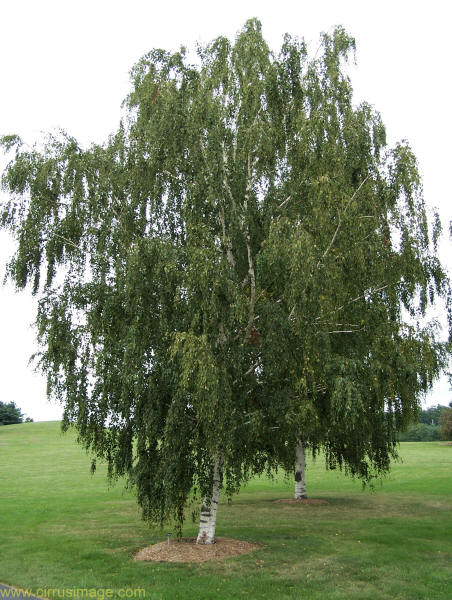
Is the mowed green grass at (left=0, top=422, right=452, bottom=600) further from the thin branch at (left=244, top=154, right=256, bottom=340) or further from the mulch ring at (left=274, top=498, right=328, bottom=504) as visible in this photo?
the thin branch at (left=244, top=154, right=256, bottom=340)

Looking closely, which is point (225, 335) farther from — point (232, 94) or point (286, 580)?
point (232, 94)

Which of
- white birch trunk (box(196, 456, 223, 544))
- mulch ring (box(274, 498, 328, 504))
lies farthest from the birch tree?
mulch ring (box(274, 498, 328, 504))

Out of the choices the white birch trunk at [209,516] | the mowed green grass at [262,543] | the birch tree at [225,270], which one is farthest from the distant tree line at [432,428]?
the white birch trunk at [209,516]

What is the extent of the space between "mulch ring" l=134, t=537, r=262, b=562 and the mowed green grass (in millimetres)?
509

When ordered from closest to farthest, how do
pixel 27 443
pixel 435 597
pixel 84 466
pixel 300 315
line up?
pixel 435 597 < pixel 300 315 < pixel 84 466 < pixel 27 443

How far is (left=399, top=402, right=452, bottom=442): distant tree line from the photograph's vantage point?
76.0m

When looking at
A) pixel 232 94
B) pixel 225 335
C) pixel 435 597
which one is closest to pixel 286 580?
pixel 435 597

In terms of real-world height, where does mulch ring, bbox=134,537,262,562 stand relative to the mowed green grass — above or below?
above

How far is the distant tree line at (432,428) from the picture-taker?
249ft

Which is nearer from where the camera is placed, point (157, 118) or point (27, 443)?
point (157, 118)

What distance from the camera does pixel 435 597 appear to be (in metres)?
13.5

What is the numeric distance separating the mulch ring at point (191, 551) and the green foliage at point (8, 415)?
365ft

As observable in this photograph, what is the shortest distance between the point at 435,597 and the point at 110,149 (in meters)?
17.2

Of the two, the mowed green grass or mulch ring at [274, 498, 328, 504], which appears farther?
mulch ring at [274, 498, 328, 504]
